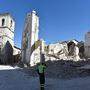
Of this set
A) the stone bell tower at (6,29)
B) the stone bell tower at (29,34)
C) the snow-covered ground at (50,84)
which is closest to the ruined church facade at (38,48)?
the stone bell tower at (29,34)

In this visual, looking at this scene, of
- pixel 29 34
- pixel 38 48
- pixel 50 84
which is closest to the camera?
pixel 50 84

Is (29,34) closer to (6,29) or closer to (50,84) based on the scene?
(6,29)

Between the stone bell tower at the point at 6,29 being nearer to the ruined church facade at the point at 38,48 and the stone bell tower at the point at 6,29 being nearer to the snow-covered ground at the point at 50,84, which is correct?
the ruined church facade at the point at 38,48

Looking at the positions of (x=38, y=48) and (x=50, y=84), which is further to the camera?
(x=38, y=48)

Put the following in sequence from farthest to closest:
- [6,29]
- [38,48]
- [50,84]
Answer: [6,29], [38,48], [50,84]

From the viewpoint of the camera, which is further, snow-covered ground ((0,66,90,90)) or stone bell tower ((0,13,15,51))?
stone bell tower ((0,13,15,51))

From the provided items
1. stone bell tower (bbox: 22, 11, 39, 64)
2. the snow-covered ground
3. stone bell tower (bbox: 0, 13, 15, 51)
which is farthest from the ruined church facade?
the snow-covered ground

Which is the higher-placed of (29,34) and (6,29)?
(6,29)

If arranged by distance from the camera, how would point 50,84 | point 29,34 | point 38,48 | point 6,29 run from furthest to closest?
point 6,29
point 29,34
point 38,48
point 50,84

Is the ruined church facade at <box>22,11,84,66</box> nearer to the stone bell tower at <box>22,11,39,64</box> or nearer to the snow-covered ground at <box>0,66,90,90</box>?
the stone bell tower at <box>22,11,39,64</box>

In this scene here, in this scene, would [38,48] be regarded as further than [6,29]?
No

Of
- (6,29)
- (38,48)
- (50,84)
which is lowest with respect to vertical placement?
(50,84)

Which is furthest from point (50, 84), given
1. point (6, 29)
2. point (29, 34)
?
→ point (6, 29)

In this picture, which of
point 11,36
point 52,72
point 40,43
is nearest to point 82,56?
point 40,43
